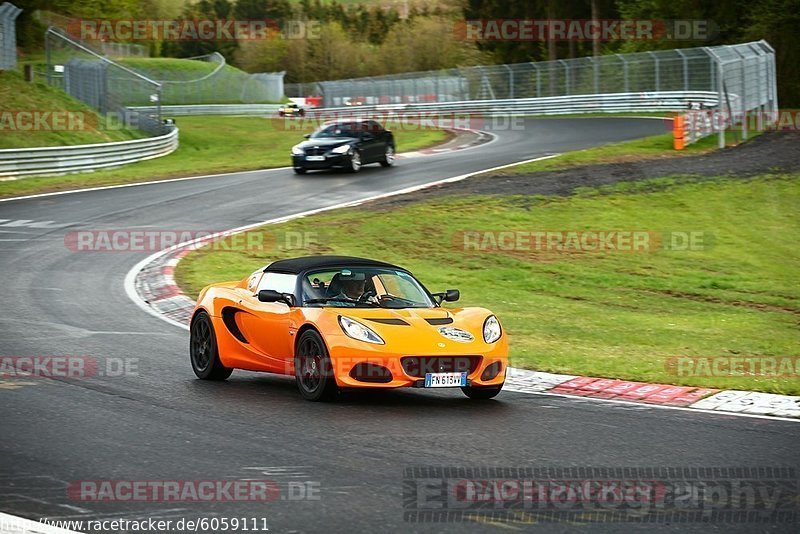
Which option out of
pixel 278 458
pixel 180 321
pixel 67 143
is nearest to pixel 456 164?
pixel 67 143

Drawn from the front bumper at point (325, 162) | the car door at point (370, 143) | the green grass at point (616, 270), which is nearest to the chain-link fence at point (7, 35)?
the front bumper at point (325, 162)

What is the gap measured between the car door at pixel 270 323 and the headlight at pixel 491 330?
1.71 m

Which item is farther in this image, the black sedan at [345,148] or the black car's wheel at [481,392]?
the black sedan at [345,148]

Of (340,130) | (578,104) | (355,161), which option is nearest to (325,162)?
(355,161)

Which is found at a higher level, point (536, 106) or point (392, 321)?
point (536, 106)

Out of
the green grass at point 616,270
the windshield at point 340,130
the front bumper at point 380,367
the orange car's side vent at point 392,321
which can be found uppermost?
the windshield at point 340,130

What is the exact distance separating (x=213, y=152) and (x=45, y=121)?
270 inches

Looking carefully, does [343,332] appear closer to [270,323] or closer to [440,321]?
[440,321]

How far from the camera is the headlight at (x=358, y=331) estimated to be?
30.9 feet

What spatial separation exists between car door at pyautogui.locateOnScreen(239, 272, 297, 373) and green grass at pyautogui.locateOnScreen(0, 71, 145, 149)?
24.5m

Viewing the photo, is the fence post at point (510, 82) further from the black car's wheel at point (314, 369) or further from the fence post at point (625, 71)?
the black car's wheel at point (314, 369)

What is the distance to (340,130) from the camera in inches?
1264

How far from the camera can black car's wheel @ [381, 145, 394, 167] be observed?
32.8 meters

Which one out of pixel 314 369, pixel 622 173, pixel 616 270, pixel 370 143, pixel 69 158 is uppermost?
pixel 370 143
